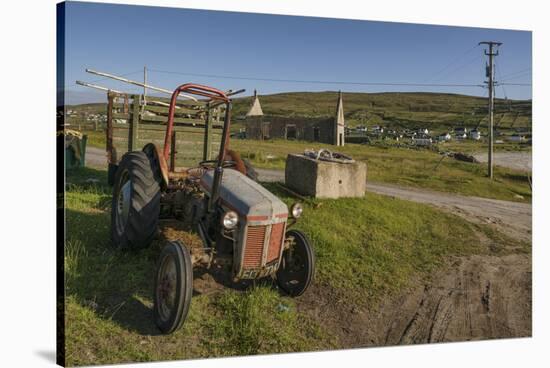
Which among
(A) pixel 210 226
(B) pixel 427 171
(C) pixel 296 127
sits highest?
Answer: (C) pixel 296 127

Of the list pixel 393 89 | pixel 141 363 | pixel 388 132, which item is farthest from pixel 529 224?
pixel 388 132

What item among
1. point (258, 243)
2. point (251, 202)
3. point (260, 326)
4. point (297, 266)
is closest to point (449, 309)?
point (297, 266)

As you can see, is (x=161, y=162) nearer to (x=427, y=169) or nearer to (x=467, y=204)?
(x=467, y=204)

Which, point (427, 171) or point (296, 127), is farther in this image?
point (296, 127)

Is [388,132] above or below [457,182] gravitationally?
above

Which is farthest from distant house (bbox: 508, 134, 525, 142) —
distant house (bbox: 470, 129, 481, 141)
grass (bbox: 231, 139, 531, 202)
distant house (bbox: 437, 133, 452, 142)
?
distant house (bbox: 437, 133, 452, 142)

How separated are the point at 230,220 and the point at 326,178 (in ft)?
11.5

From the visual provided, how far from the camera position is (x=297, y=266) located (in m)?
4.19

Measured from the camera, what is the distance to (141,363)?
3600 mm

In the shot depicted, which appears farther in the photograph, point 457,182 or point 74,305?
point 457,182

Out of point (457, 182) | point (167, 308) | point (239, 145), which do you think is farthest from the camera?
point (239, 145)

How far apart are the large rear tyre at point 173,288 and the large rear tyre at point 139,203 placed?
59 cm

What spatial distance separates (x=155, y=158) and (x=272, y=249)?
165 centimetres

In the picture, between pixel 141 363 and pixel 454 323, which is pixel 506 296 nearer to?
pixel 454 323
